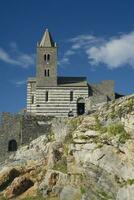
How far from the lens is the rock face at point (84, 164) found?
39312mm

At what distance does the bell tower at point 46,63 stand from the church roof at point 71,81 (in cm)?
123

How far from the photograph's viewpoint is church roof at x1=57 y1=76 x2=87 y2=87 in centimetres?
7456

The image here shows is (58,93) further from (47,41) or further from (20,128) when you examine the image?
(20,128)

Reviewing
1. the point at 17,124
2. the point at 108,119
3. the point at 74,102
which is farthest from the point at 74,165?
the point at 74,102

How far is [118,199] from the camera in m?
37.3

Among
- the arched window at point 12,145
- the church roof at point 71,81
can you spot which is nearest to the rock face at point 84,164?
the arched window at point 12,145

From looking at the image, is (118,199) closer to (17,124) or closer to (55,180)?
(55,180)

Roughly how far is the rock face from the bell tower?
23181 mm

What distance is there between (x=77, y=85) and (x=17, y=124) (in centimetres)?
1629

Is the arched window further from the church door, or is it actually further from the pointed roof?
the pointed roof

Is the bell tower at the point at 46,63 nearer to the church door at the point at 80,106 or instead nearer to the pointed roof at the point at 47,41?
the pointed roof at the point at 47,41

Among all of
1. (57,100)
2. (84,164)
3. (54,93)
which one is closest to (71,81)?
(54,93)

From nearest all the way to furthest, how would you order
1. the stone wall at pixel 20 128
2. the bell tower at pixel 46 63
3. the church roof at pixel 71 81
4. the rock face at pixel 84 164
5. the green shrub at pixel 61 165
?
the rock face at pixel 84 164 → the green shrub at pixel 61 165 → the stone wall at pixel 20 128 → the church roof at pixel 71 81 → the bell tower at pixel 46 63

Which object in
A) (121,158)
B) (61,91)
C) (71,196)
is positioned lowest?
(71,196)
